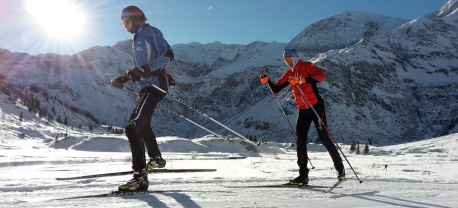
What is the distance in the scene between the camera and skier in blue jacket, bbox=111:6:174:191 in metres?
5.65

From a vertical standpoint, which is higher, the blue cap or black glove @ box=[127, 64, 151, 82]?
the blue cap

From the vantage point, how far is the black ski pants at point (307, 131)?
6.49 metres

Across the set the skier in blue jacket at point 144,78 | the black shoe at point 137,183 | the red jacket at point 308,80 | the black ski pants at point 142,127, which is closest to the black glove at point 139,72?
the skier in blue jacket at point 144,78

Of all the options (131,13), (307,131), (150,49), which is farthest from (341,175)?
(131,13)

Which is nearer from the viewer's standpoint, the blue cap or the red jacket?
the blue cap

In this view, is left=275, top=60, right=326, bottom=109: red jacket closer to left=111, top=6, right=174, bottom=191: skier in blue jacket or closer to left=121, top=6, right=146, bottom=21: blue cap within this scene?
left=111, top=6, right=174, bottom=191: skier in blue jacket

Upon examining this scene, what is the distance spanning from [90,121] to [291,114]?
76066 mm

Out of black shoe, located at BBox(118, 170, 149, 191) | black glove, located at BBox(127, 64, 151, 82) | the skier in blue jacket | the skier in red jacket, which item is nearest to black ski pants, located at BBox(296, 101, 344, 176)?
the skier in red jacket

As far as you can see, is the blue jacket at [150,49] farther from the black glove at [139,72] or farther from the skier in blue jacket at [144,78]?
the black glove at [139,72]

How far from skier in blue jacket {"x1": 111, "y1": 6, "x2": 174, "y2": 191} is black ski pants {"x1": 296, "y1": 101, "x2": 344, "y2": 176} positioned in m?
2.47

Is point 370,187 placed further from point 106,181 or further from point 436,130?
point 436,130

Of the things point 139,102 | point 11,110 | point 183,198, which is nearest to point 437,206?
point 183,198

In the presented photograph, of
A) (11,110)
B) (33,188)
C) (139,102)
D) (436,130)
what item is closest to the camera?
(33,188)

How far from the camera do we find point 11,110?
96.8 metres
